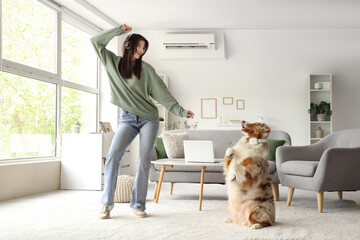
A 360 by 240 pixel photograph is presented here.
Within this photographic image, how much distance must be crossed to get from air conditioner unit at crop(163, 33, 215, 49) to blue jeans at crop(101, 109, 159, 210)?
4.44 metres

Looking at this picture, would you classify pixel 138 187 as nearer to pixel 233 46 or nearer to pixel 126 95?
pixel 126 95

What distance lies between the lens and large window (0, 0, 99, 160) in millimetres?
5008

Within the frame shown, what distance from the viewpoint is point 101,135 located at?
235 inches

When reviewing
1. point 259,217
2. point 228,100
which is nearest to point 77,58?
point 228,100

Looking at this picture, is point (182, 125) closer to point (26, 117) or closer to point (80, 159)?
point (80, 159)

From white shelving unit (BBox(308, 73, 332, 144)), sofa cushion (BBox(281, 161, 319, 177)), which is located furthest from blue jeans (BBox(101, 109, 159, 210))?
white shelving unit (BBox(308, 73, 332, 144))

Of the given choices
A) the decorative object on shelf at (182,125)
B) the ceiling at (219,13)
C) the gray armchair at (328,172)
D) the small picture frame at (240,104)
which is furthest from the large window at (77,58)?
the gray armchair at (328,172)

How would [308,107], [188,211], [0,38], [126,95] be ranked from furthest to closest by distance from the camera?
[308,107], [0,38], [188,211], [126,95]

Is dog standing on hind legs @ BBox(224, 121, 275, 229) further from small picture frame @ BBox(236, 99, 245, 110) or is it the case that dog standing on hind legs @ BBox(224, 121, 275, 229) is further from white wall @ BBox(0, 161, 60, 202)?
small picture frame @ BBox(236, 99, 245, 110)

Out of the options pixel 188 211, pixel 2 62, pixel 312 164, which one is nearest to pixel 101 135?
pixel 2 62

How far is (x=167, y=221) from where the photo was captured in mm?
3367

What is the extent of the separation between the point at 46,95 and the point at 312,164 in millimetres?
3553

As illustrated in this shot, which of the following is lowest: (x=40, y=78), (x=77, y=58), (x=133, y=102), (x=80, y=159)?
(x=80, y=159)

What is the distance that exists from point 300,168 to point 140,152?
5.26 feet
